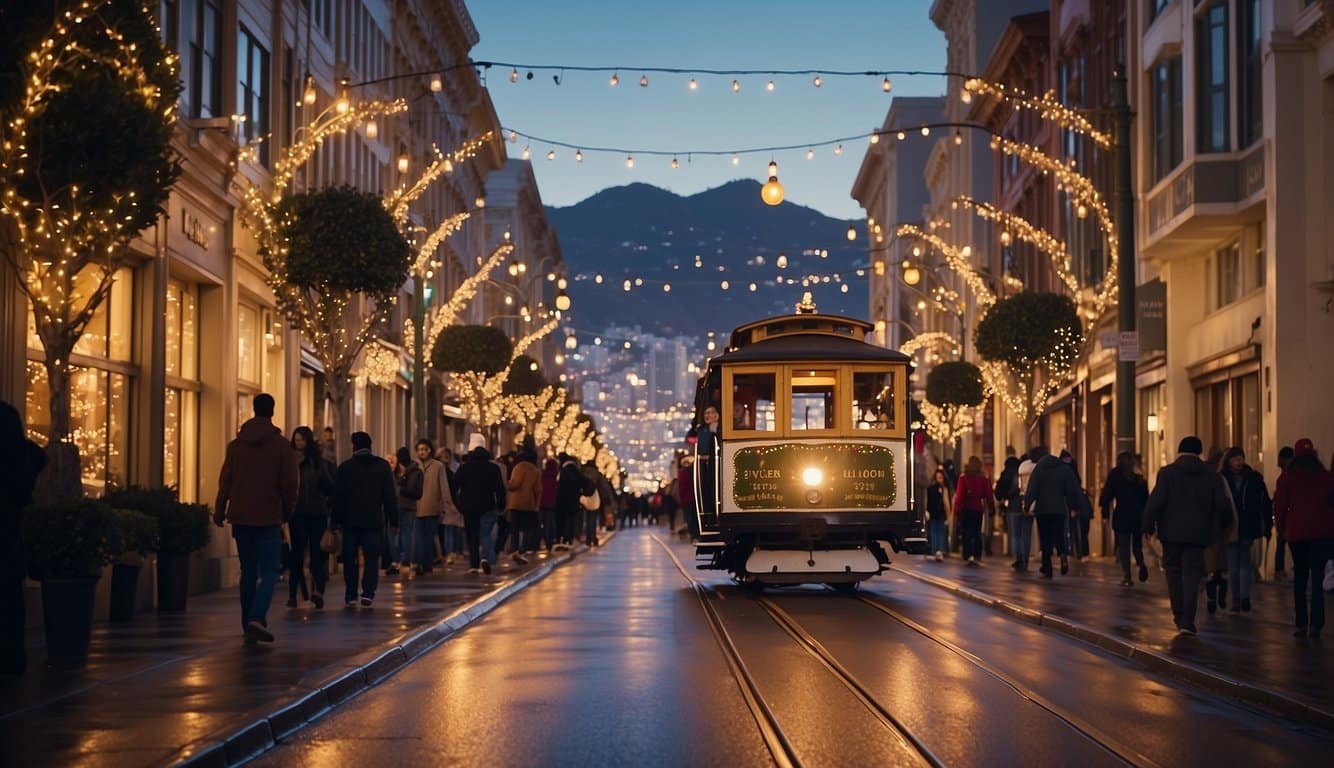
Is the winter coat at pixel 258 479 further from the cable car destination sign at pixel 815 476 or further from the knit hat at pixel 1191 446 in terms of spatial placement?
the cable car destination sign at pixel 815 476

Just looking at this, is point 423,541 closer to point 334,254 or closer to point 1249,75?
point 334,254

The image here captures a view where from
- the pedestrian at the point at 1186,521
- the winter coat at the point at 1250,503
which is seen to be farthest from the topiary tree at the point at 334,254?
the pedestrian at the point at 1186,521

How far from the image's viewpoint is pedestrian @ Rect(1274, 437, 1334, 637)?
1944 centimetres

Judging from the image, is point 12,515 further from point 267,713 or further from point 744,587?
point 744,587

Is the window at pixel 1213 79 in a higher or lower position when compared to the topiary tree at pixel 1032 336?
higher

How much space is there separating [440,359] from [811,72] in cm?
2531

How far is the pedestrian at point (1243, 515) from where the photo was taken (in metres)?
23.3

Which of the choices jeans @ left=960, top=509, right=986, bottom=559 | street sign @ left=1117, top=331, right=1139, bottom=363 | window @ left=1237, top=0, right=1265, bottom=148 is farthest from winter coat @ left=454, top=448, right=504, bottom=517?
window @ left=1237, top=0, right=1265, bottom=148

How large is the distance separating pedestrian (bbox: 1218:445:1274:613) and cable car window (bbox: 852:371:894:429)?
4929 millimetres

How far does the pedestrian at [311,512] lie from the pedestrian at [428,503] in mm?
6010

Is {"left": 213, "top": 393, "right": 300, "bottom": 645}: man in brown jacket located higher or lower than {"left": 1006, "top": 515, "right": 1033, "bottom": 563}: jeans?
higher

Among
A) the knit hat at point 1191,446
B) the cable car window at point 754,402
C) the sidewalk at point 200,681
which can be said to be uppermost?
the cable car window at point 754,402

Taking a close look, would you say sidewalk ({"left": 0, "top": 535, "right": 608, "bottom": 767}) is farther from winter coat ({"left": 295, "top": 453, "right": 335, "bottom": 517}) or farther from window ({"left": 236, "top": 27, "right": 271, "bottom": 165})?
window ({"left": 236, "top": 27, "right": 271, "bottom": 165})

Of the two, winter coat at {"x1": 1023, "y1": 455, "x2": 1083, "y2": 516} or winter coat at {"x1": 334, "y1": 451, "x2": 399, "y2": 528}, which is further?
winter coat at {"x1": 1023, "y1": 455, "x2": 1083, "y2": 516}
